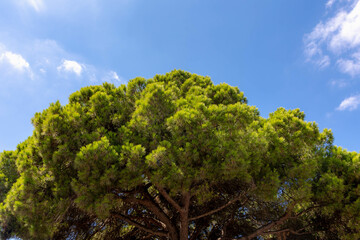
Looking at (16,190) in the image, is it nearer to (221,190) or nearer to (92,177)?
(92,177)

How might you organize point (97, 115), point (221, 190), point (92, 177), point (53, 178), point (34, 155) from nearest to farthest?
point (92, 177)
point (53, 178)
point (34, 155)
point (97, 115)
point (221, 190)

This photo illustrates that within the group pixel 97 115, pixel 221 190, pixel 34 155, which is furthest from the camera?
pixel 221 190

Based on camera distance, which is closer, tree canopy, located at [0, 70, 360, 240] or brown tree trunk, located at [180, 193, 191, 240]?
tree canopy, located at [0, 70, 360, 240]

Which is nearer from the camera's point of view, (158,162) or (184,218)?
(158,162)

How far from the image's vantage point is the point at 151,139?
626 centimetres

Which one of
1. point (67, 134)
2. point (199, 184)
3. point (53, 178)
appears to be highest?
point (67, 134)

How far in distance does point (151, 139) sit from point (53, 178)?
2.95 meters

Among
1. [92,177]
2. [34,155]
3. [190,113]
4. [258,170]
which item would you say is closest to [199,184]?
[258,170]

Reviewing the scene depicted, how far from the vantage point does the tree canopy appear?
5.44m

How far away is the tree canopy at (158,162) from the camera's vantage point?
5438 mm

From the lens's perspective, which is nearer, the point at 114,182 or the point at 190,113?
the point at 114,182

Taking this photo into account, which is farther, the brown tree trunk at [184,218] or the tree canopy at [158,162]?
the brown tree trunk at [184,218]

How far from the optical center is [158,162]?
18.2 feet

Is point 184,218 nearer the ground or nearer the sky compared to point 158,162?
nearer the ground
